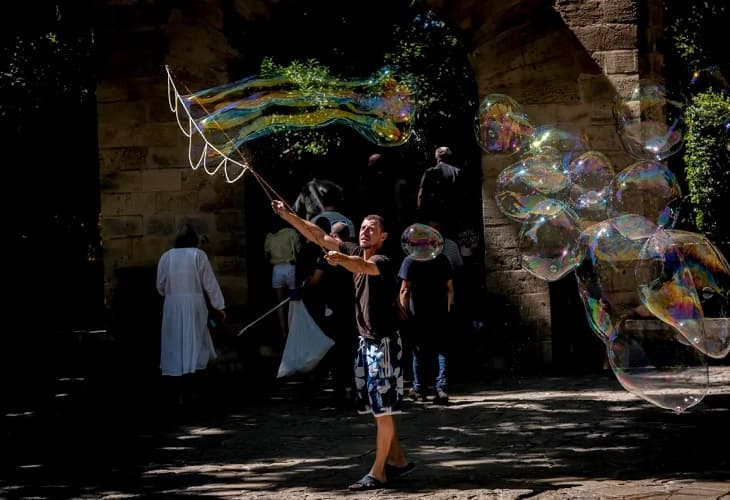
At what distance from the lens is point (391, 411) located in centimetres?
662

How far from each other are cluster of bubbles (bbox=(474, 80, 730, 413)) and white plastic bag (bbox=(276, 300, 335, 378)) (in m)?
2.63

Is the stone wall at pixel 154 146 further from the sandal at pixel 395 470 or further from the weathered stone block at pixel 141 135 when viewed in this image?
the sandal at pixel 395 470

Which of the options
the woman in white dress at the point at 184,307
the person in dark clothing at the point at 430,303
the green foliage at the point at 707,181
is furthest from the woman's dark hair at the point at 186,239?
the green foliage at the point at 707,181

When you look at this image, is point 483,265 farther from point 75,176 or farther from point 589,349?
point 75,176

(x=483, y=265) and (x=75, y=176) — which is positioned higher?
(x=75, y=176)

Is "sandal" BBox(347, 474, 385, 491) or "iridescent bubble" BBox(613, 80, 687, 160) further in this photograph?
"iridescent bubble" BBox(613, 80, 687, 160)

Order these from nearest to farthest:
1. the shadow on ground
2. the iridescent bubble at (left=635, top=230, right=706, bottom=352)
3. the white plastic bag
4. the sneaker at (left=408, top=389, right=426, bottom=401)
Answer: the shadow on ground < the iridescent bubble at (left=635, top=230, right=706, bottom=352) < the sneaker at (left=408, top=389, right=426, bottom=401) < the white plastic bag

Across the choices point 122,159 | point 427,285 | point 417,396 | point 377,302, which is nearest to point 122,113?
point 122,159

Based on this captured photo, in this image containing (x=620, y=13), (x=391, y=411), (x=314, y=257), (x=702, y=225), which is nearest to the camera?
(x=391, y=411)

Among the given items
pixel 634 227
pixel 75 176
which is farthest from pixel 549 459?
pixel 75 176

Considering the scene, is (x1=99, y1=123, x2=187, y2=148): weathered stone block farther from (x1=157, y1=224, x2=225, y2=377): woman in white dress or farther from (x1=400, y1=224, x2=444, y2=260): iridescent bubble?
(x1=400, y1=224, x2=444, y2=260): iridescent bubble

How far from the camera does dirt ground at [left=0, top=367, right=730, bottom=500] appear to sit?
6.67 meters

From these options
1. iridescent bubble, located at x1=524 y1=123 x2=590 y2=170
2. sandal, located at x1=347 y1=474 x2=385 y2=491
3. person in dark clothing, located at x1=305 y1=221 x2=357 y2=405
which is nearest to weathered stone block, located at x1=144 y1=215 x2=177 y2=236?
person in dark clothing, located at x1=305 y1=221 x2=357 y2=405

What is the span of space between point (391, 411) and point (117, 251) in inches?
265
